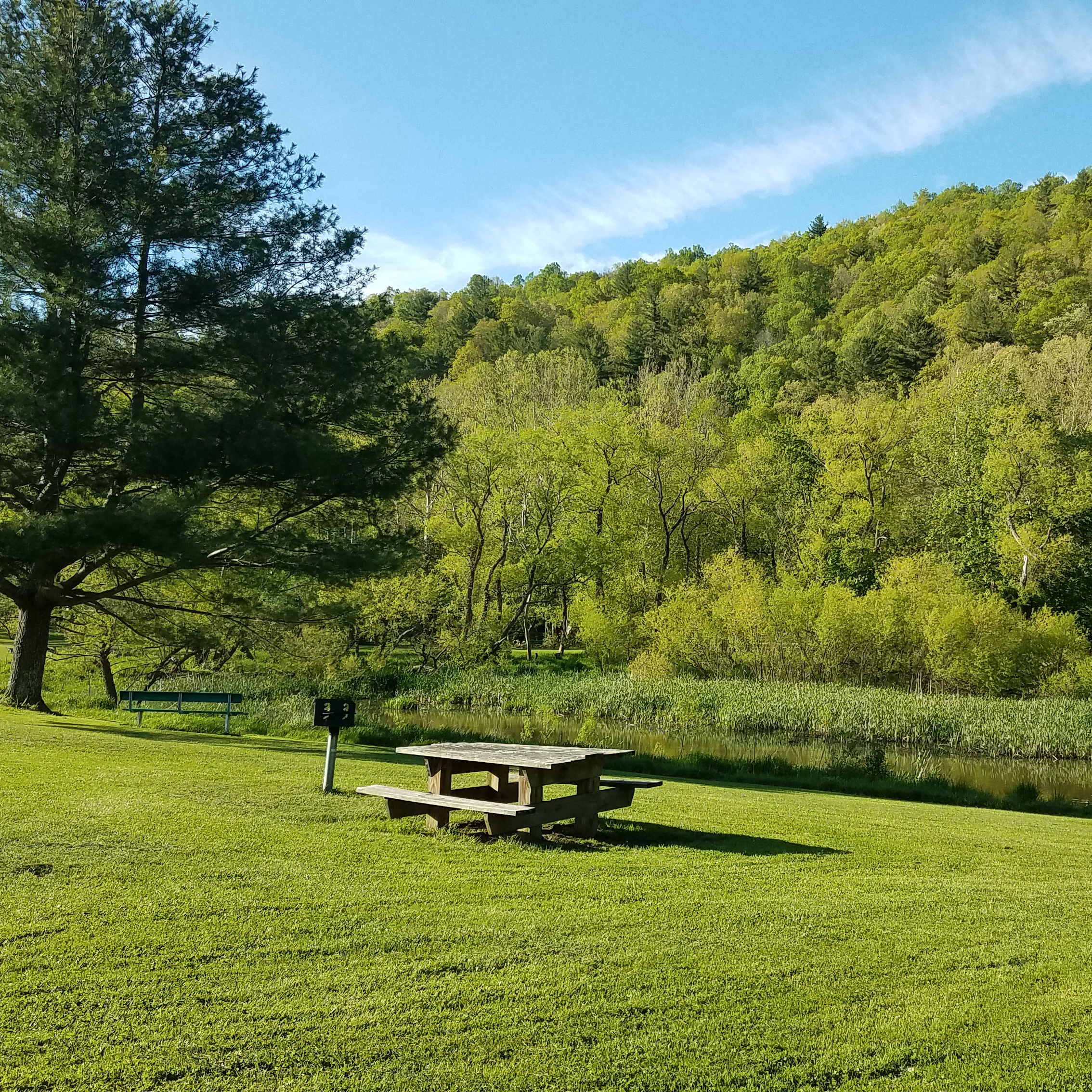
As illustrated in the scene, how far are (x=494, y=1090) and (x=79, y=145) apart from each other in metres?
16.3

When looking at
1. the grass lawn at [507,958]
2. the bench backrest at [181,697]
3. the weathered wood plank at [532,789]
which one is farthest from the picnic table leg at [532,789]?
the bench backrest at [181,697]

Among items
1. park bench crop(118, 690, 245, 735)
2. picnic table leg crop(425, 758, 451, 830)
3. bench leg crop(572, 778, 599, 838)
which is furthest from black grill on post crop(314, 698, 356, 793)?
park bench crop(118, 690, 245, 735)

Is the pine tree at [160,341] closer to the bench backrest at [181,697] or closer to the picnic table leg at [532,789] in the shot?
the bench backrest at [181,697]

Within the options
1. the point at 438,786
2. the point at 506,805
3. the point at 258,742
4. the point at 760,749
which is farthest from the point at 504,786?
the point at 760,749

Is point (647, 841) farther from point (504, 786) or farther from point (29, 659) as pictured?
point (29, 659)

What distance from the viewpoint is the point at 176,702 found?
725 inches

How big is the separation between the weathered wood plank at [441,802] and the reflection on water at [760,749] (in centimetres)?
1151

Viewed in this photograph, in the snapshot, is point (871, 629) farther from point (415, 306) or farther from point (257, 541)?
point (415, 306)

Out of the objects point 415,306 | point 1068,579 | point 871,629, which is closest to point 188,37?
point 871,629

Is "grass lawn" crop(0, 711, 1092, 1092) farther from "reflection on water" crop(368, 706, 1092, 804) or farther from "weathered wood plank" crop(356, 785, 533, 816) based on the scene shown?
"reflection on water" crop(368, 706, 1092, 804)

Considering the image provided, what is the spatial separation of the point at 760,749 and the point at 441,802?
1617cm

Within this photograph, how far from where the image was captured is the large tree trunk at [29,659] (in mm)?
17031

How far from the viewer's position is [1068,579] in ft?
118

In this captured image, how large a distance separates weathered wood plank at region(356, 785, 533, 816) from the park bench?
35.1 feet
